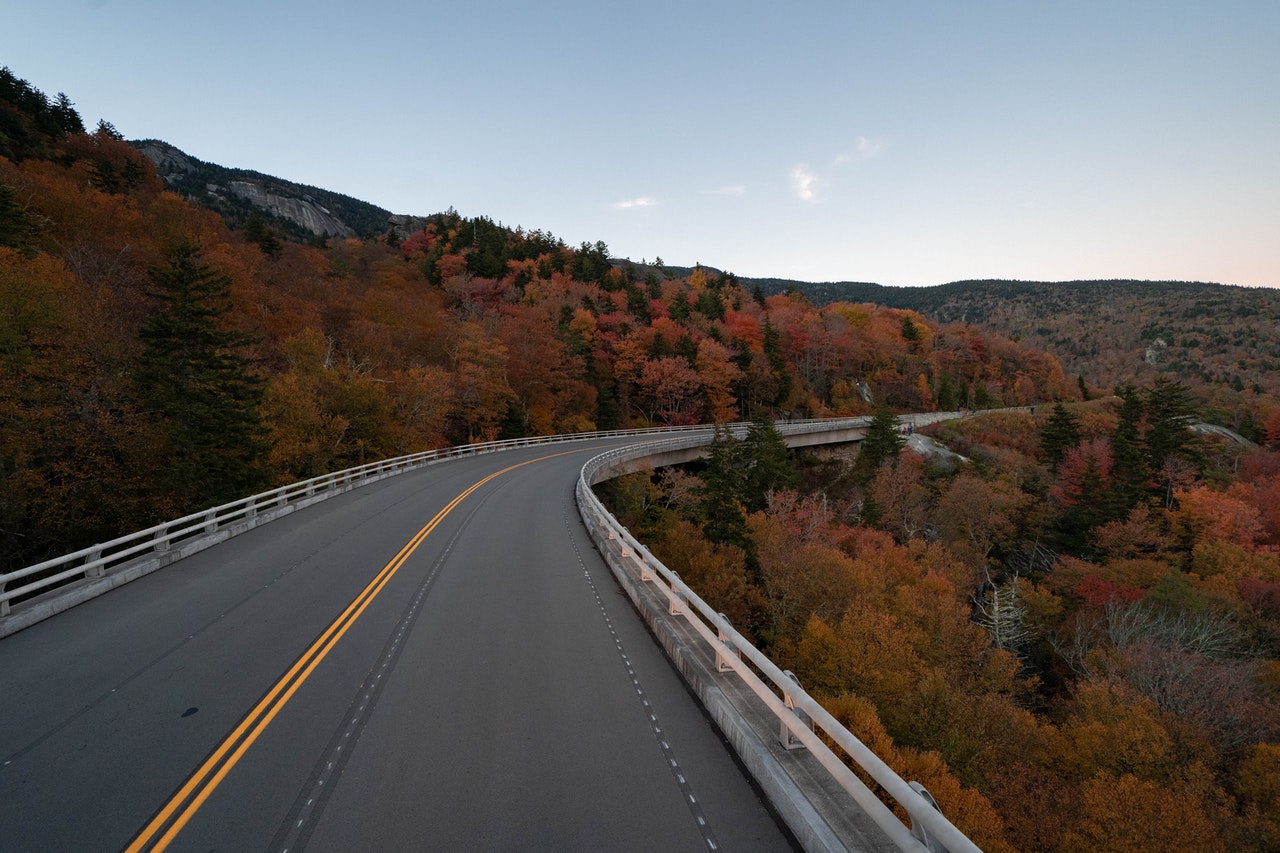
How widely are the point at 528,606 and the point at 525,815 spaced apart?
4.84 metres

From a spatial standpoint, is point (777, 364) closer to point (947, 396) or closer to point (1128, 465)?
point (947, 396)

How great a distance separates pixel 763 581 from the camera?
76.2 ft

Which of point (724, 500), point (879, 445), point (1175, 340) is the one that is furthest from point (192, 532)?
point (1175, 340)

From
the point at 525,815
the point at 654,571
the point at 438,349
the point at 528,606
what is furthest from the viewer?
the point at 438,349

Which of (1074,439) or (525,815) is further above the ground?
(525,815)

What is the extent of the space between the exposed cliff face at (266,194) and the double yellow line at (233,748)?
15252 cm

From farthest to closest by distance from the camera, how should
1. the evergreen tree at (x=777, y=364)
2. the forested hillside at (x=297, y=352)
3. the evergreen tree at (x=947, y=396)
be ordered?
the evergreen tree at (x=947, y=396), the evergreen tree at (x=777, y=364), the forested hillside at (x=297, y=352)

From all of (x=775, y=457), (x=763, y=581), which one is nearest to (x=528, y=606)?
(x=763, y=581)

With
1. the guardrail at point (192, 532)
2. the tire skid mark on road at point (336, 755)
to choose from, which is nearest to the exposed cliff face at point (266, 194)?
the guardrail at point (192, 532)

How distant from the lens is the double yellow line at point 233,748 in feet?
12.3

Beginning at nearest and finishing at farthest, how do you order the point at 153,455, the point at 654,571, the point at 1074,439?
the point at 654,571, the point at 153,455, the point at 1074,439

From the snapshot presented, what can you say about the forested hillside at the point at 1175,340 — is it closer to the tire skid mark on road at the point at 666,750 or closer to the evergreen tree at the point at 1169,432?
the evergreen tree at the point at 1169,432

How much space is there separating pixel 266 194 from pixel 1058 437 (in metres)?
192

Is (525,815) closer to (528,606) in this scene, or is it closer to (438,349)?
(528,606)
